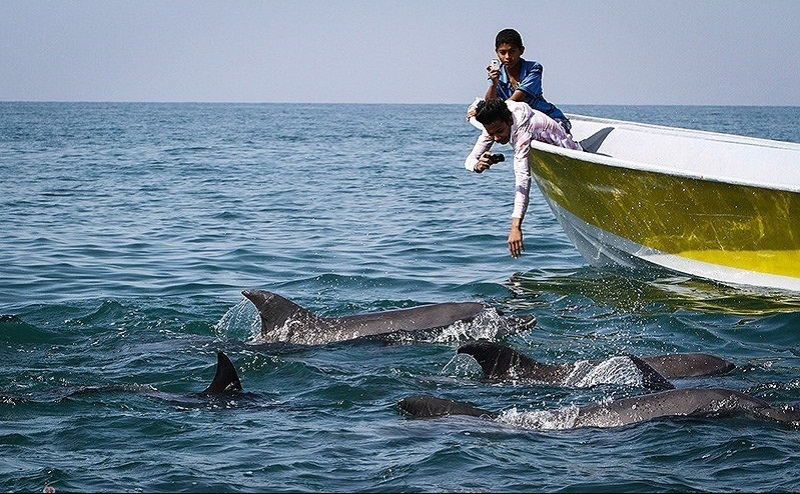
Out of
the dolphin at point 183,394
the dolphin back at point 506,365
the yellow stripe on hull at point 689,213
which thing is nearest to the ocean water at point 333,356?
the dolphin at point 183,394

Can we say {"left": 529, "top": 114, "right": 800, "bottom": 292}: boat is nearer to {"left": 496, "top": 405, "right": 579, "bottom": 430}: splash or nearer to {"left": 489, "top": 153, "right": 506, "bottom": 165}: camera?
{"left": 489, "top": 153, "right": 506, "bottom": 165}: camera

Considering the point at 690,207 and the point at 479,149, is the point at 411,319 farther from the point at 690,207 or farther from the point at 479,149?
the point at 690,207

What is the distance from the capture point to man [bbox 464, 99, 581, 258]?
11703mm

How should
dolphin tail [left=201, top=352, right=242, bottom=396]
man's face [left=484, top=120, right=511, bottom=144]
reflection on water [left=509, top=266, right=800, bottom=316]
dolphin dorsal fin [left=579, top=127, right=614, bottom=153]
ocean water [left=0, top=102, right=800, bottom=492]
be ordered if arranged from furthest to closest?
dolphin dorsal fin [left=579, top=127, right=614, bottom=153]
reflection on water [left=509, top=266, right=800, bottom=316]
man's face [left=484, top=120, right=511, bottom=144]
dolphin tail [left=201, top=352, right=242, bottom=396]
ocean water [left=0, top=102, right=800, bottom=492]

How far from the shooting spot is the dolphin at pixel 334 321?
1041 cm

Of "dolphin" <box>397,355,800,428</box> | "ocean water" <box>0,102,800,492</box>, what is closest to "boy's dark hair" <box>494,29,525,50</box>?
"ocean water" <box>0,102,800,492</box>

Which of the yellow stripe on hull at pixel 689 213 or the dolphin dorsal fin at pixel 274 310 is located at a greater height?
the yellow stripe on hull at pixel 689 213

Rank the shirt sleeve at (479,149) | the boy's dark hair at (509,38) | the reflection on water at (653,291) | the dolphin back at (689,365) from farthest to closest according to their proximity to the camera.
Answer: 1. the boy's dark hair at (509,38)
2. the shirt sleeve at (479,149)
3. the reflection on water at (653,291)
4. the dolphin back at (689,365)

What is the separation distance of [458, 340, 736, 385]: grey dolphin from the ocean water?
0.51 ft

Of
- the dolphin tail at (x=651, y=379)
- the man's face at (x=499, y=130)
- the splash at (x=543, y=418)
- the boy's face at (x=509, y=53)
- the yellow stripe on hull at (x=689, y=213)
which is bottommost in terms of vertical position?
the splash at (x=543, y=418)

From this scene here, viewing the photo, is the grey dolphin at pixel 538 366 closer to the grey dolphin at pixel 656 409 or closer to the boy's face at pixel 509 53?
the grey dolphin at pixel 656 409

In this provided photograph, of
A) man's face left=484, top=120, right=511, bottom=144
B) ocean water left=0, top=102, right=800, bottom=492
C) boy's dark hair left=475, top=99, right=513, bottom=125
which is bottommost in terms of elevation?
ocean water left=0, top=102, right=800, bottom=492

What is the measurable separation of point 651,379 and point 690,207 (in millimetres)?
4707

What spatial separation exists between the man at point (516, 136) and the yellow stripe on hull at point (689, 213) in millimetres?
406
